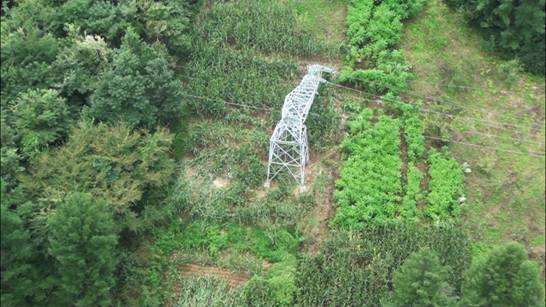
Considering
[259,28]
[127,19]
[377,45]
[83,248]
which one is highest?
[127,19]

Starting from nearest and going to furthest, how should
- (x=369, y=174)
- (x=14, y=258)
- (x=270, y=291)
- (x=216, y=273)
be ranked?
1. (x=14, y=258)
2. (x=270, y=291)
3. (x=216, y=273)
4. (x=369, y=174)

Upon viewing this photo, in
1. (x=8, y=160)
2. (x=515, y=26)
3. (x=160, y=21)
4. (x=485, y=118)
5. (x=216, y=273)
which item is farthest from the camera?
(x=515, y=26)

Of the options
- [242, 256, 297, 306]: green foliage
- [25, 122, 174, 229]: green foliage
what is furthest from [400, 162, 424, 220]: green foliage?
[25, 122, 174, 229]: green foliage

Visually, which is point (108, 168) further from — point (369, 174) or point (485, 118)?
point (485, 118)

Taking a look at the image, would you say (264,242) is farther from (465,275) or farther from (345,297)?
(465,275)

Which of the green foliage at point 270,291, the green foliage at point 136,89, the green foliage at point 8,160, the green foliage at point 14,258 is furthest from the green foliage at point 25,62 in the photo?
the green foliage at point 270,291

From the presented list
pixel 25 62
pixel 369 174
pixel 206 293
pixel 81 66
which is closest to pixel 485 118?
Result: pixel 369 174

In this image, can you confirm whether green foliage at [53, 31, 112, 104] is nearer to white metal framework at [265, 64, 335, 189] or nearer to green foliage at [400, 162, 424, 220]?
white metal framework at [265, 64, 335, 189]
